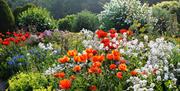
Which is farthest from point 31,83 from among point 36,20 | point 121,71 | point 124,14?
point 36,20

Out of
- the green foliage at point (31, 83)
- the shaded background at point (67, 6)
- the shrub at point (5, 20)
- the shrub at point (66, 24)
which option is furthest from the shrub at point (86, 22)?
the shaded background at point (67, 6)

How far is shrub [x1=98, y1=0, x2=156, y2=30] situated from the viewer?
17.0 m

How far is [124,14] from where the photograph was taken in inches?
684

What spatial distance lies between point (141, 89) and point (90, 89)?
1.26 meters

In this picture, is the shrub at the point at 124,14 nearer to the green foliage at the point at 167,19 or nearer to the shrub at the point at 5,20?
the green foliage at the point at 167,19

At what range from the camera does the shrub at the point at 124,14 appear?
55.7 ft

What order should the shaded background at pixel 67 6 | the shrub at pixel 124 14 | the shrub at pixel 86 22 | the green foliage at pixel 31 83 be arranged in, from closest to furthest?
1. the green foliage at pixel 31 83
2. the shrub at pixel 124 14
3. the shrub at pixel 86 22
4. the shaded background at pixel 67 6

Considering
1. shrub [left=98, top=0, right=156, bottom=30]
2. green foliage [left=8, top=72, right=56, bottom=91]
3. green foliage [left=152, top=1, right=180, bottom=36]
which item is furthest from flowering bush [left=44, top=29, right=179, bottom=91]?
Result: shrub [left=98, top=0, right=156, bottom=30]

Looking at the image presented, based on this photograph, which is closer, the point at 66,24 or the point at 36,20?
the point at 36,20

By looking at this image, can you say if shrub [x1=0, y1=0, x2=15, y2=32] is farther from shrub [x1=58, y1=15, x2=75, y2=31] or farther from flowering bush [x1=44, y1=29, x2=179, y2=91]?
flowering bush [x1=44, y1=29, x2=179, y2=91]

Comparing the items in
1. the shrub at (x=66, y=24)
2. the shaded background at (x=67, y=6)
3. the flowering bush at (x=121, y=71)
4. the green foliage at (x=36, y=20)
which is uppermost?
the shaded background at (x=67, y=6)

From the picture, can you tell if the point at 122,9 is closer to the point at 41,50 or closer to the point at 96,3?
the point at 41,50

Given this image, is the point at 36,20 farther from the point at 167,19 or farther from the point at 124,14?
the point at 167,19

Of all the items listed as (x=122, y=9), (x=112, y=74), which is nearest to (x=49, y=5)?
(x=122, y=9)
